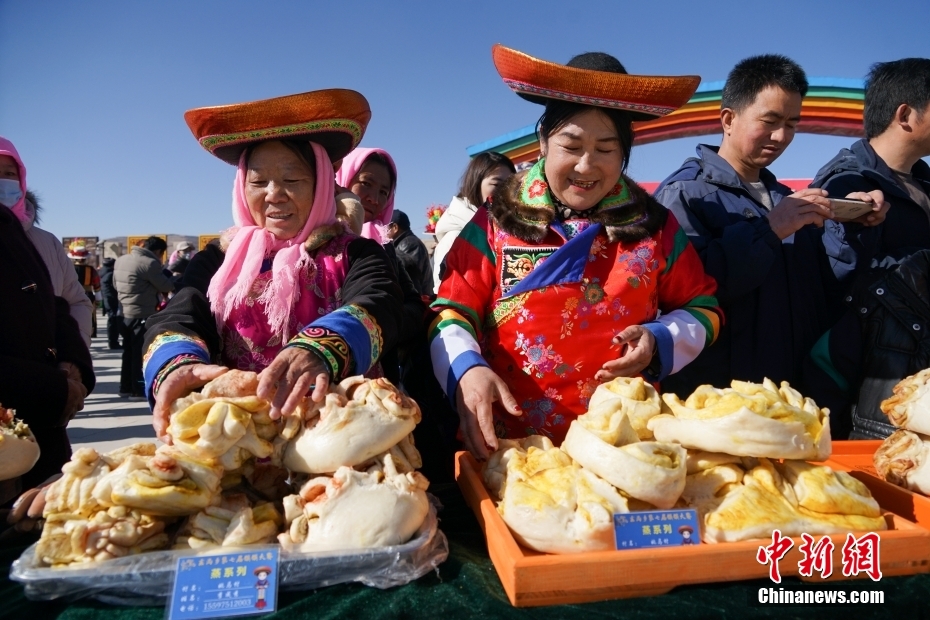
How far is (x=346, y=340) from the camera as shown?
4.67 feet

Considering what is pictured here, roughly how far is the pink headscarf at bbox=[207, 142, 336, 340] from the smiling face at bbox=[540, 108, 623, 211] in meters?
0.70

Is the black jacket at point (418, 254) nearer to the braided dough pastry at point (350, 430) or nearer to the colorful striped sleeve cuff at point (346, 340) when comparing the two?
the colorful striped sleeve cuff at point (346, 340)

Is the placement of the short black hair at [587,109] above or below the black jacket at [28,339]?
above

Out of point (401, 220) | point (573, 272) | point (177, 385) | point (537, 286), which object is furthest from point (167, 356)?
point (401, 220)

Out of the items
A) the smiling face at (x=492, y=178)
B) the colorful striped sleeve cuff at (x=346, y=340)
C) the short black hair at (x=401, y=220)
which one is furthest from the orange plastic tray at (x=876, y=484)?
the short black hair at (x=401, y=220)

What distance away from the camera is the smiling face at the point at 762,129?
2.34m

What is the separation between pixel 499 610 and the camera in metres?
0.99

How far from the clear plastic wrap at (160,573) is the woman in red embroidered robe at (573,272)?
0.63 m

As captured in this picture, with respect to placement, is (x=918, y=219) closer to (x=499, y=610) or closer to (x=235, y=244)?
(x=499, y=610)

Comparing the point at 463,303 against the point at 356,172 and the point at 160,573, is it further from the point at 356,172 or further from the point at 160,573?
the point at 356,172

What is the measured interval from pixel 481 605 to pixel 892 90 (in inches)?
106

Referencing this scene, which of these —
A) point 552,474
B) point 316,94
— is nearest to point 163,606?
point 552,474

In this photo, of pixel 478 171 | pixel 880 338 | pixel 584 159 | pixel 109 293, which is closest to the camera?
Answer: pixel 584 159

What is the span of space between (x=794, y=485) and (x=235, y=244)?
5.14 feet
